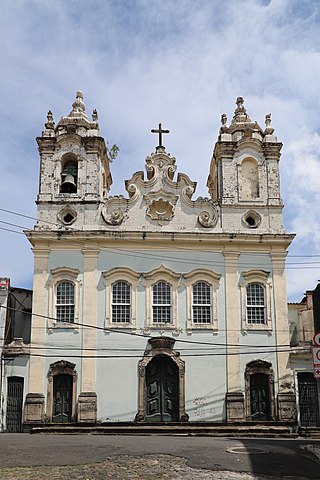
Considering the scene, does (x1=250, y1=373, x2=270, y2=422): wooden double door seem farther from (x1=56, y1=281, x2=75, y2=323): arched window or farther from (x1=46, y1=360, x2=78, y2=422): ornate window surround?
(x1=56, y1=281, x2=75, y2=323): arched window

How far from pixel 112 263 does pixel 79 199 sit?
10.4 feet

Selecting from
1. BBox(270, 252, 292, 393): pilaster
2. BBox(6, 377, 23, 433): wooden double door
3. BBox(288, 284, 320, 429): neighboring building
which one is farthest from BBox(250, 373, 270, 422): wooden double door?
BBox(6, 377, 23, 433): wooden double door

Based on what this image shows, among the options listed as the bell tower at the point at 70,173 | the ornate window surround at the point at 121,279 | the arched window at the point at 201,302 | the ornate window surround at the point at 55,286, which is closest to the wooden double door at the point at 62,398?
the ornate window surround at the point at 55,286

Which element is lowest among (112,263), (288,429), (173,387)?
(288,429)

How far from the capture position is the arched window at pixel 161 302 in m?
25.5

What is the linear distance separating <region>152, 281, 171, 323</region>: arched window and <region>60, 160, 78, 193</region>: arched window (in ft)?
18.6

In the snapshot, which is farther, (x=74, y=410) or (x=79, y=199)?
(x=79, y=199)

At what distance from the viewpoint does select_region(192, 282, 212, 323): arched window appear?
25656 millimetres

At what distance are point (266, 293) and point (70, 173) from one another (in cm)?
981

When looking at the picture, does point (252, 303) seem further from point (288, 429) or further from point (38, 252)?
point (38, 252)

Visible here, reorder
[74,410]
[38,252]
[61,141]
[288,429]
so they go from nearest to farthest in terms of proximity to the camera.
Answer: [288,429]
[74,410]
[38,252]
[61,141]

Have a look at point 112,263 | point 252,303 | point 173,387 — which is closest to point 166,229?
point 112,263

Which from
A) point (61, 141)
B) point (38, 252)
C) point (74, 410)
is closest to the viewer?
point (74, 410)

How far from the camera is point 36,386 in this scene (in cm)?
2442
